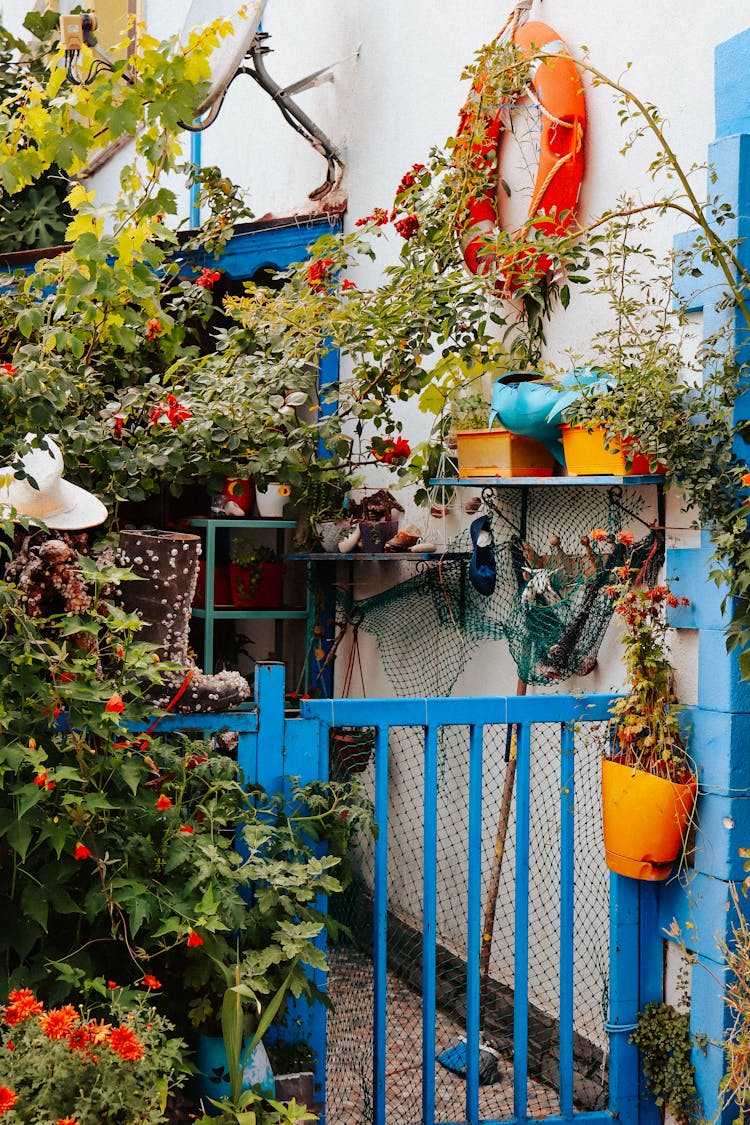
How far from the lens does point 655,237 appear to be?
164 inches

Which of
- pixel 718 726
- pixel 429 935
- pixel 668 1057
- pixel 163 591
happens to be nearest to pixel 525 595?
pixel 718 726

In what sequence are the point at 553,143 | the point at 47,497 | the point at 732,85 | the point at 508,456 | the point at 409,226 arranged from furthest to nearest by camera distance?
the point at 409,226 → the point at 508,456 → the point at 553,143 → the point at 732,85 → the point at 47,497

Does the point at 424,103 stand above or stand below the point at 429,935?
above

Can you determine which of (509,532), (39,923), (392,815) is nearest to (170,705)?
(39,923)

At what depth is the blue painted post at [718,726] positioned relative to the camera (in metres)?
3.59

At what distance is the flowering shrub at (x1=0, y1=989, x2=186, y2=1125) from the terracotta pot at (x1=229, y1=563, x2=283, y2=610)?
159 inches

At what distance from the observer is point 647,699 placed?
151 inches

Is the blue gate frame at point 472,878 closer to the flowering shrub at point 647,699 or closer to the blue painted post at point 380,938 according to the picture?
the blue painted post at point 380,938

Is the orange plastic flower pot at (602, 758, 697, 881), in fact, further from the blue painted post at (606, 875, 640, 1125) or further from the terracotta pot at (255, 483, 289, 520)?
the terracotta pot at (255, 483, 289, 520)

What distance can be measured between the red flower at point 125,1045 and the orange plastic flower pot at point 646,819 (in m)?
1.75

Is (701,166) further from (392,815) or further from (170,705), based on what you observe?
(392,815)

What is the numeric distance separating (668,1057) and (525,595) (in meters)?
1.73

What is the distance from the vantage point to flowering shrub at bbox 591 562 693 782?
12.4ft

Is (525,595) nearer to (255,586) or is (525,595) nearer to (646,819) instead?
(646,819)
